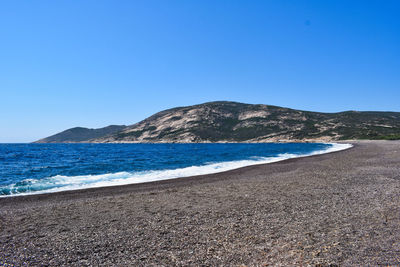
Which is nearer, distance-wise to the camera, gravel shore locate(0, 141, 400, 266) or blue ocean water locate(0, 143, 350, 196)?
gravel shore locate(0, 141, 400, 266)

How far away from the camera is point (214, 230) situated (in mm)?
8039

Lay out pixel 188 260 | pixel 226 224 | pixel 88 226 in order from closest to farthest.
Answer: pixel 188 260, pixel 226 224, pixel 88 226

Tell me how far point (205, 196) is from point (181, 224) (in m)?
4.97

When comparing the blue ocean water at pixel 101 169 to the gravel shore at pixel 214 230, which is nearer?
the gravel shore at pixel 214 230

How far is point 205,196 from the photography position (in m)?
13.7

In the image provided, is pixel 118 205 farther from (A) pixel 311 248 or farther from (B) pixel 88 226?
(A) pixel 311 248

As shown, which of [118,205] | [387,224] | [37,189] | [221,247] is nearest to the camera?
[221,247]

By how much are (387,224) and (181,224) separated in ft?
23.3

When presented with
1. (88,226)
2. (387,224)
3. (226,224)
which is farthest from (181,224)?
(387,224)

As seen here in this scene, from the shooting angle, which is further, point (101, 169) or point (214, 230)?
point (101, 169)

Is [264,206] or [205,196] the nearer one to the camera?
[264,206]

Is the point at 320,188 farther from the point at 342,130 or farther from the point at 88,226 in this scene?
the point at 342,130

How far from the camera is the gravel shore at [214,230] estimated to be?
6.16 m

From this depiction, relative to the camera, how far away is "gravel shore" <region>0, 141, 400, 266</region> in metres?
6.16
